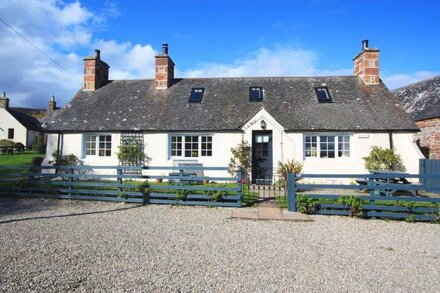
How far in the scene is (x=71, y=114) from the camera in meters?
16.1

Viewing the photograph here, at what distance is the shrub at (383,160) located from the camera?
13172 mm

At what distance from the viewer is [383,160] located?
43.5ft

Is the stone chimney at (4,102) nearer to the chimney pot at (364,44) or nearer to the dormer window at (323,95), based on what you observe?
the dormer window at (323,95)

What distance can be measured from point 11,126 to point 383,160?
45.9 meters

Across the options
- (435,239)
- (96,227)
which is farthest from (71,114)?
(435,239)

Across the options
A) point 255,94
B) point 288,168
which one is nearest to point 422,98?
point 255,94

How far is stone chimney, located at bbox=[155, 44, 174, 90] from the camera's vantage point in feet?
57.0

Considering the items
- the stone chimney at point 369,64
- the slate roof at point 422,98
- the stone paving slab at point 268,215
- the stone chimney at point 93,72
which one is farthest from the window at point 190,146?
the slate roof at point 422,98

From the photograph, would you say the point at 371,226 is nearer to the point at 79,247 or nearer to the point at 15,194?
the point at 79,247

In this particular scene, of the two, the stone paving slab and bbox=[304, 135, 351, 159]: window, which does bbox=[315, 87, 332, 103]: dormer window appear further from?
the stone paving slab

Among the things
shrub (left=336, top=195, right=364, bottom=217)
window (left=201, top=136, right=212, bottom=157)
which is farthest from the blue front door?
shrub (left=336, top=195, right=364, bottom=217)

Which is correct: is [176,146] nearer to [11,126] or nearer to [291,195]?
[291,195]

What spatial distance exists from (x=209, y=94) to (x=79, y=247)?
1276cm

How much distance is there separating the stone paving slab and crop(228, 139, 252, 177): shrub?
16.7 ft
